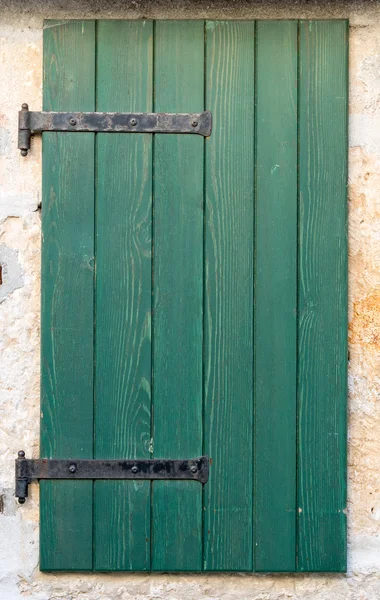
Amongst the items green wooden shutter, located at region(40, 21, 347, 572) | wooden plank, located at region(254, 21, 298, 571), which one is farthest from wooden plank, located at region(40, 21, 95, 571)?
wooden plank, located at region(254, 21, 298, 571)

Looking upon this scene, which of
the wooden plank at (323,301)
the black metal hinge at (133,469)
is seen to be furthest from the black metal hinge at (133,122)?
the black metal hinge at (133,469)

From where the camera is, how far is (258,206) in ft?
A: 5.90

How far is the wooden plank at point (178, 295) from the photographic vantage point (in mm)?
1776

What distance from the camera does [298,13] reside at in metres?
1.84

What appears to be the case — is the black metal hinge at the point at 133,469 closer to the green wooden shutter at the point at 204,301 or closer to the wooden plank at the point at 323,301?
the green wooden shutter at the point at 204,301

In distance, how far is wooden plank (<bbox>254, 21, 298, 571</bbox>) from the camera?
177 cm

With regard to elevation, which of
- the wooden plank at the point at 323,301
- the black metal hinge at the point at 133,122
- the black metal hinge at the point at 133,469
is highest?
the black metal hinge at the point at 133,122

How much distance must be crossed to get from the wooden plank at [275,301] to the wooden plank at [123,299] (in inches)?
11.4

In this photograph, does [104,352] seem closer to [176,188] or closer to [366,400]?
[176,188]

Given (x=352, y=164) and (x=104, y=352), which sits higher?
(x=352, y=164)

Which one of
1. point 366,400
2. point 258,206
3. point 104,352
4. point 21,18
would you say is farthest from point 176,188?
point 366,400

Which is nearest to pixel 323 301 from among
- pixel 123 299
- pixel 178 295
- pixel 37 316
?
pixel 178 295

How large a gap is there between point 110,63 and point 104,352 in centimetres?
76

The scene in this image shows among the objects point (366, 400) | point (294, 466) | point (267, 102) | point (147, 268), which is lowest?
point (294, 466)
